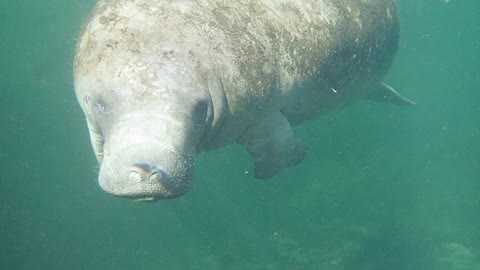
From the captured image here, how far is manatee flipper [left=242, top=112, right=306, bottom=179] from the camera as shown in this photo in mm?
4688

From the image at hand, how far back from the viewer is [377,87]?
25.6 ft

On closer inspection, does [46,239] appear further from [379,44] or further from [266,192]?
[379,44]

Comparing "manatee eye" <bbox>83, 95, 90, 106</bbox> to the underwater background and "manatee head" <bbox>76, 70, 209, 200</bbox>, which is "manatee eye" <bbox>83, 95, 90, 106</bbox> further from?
the underwater background

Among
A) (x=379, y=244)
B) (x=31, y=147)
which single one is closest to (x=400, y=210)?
(x=379, y=244)

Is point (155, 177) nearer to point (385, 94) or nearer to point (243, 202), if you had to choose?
point (385, 94)

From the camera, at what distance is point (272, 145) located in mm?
4984

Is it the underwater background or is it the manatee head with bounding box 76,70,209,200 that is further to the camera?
the underwater background

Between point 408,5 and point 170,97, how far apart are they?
32.8 metres

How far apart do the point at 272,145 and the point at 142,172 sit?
2.44m

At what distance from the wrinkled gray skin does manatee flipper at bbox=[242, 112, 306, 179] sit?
0.5 inches

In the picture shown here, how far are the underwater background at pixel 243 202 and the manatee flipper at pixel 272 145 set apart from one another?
292 cm

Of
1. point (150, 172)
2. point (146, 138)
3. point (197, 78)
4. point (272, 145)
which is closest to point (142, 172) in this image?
point (150, 172)

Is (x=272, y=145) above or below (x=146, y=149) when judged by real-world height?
below

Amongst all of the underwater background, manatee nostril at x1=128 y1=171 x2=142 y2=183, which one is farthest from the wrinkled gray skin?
the underwater background
